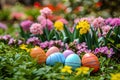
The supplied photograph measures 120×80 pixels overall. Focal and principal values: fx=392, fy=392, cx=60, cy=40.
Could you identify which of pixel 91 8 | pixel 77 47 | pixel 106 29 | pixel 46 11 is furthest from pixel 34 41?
pixel 91 8

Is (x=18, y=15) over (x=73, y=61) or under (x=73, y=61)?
over

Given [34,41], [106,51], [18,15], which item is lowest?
[106,51]

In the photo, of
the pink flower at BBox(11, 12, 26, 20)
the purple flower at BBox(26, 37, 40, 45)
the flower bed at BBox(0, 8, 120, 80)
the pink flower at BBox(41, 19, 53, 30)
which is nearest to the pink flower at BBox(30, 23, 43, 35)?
the flower bed at BBox(0, 8, 120, 80)

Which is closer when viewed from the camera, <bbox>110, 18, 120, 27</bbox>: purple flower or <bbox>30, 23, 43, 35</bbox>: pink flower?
<bbox>110, 18, 120, 27</bbox>: purple flower

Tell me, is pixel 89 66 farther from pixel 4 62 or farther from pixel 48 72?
pixel 4 62

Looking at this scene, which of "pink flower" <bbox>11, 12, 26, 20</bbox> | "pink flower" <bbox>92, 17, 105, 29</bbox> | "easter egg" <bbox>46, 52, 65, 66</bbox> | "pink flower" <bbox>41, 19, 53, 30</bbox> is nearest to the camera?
"easter egg" <bbox>46, 52, 65, 66</bbox>

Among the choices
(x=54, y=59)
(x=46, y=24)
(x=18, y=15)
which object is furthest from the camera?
(x=18, y=15)

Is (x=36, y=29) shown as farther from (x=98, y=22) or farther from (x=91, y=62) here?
(x=91, y=62)

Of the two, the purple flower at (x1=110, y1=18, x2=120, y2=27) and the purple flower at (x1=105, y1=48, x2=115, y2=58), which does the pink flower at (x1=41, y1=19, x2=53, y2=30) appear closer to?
the purple flower at (x1=110, y1=18, x2=120, y2=27)

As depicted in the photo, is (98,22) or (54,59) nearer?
(54,59)
